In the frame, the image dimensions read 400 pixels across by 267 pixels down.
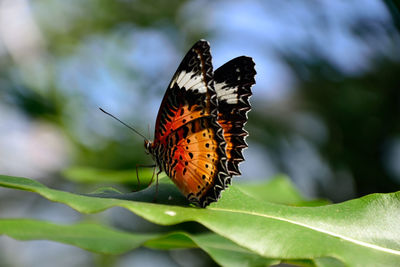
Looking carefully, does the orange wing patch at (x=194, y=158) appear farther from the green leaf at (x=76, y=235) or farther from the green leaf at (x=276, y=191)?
the green leaf at (x=276, y=191)

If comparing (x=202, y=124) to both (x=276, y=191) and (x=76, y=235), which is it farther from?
(x=276, y=191)

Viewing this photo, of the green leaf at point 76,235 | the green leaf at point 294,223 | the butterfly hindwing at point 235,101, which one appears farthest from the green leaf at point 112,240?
the butterfly hindwing at point 235,101

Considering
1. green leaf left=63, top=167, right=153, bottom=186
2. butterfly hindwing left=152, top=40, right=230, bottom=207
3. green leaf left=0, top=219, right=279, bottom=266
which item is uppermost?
butterfly hindwing left=152, top=40, right=230, bottom=207

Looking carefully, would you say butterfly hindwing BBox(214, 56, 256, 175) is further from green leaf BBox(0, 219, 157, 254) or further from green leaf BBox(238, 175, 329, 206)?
green leaf BBox(238, 175, 329, 206)

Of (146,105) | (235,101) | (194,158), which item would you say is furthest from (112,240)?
(146,105)

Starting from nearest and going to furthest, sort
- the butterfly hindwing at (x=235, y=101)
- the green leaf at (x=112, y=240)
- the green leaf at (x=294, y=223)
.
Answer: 1. the green leaf at (x=294, y=223)
2. the green leaf at (x=112, y=240)
3. the butterfly hindwing at (x=235, y=101)

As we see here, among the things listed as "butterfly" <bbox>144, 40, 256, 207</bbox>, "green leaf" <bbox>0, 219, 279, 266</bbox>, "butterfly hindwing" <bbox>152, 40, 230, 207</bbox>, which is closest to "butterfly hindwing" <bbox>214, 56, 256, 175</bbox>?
"butterfly" <bbox>144, 40, 256, 207</bbox>
